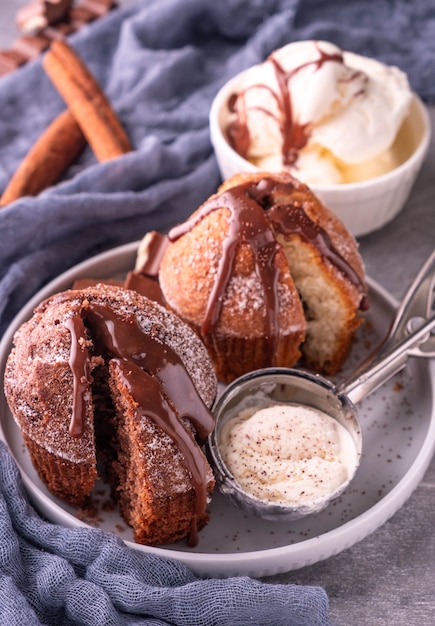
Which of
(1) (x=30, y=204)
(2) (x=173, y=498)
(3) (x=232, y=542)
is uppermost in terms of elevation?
(1) (x=30, y=204)

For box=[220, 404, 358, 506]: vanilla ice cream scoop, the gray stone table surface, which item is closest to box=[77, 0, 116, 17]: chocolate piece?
box=[220, 404, 358, 506]: vanilla ice cream scoop

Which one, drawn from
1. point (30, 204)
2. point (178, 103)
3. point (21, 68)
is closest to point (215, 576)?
point (30, 204)

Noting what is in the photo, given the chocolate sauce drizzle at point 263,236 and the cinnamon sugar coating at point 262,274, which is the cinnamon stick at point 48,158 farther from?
the chocolate sauce drizzle at point 263,236

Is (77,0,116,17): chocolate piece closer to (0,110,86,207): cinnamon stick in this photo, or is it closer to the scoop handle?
(0,110,86,207): cinnamon stick

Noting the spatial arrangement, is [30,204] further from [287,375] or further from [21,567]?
[21,567]

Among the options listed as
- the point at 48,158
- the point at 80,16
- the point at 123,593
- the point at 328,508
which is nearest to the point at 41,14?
the point at 80,16

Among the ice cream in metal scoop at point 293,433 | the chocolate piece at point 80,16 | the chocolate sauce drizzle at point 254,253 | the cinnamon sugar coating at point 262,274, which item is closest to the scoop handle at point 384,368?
the ice cream in metal scoop at point 293,433
